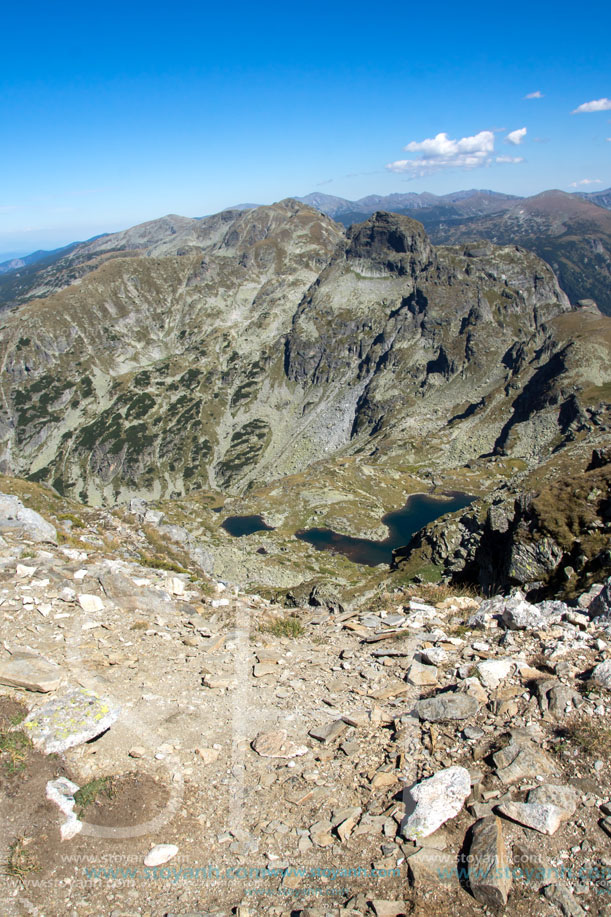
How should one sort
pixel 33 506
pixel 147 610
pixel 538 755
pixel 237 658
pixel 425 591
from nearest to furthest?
pixel 538 755 < pixel 237 658 < pixel 147 610 < pixel 425 591 < pixel 33 506

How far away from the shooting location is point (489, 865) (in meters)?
8.68

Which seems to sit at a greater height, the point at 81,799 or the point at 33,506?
the point at 81,799

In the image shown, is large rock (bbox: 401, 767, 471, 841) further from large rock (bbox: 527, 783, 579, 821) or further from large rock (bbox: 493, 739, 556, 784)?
large rock (bbox: 527, 783, 579, 821)

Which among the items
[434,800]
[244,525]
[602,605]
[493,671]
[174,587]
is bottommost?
[244,525]

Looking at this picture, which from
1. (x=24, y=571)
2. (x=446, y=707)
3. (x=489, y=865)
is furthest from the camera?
(x=24, y=571)

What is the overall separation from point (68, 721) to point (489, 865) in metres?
10.4

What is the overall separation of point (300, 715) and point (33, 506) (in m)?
40.0

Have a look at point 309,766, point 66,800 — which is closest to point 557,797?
point 309,766

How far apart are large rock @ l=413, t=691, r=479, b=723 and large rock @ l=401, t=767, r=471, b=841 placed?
5.53ft

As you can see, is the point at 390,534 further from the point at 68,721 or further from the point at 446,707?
the point at 68,721

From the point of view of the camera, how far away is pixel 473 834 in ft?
30.8

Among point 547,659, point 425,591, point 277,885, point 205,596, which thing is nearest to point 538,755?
point 547,659

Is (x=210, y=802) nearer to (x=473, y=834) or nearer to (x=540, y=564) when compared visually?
(x=473, y=834)

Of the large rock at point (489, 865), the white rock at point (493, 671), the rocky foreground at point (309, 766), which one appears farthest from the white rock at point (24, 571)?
the large rock at point (489, 865)
